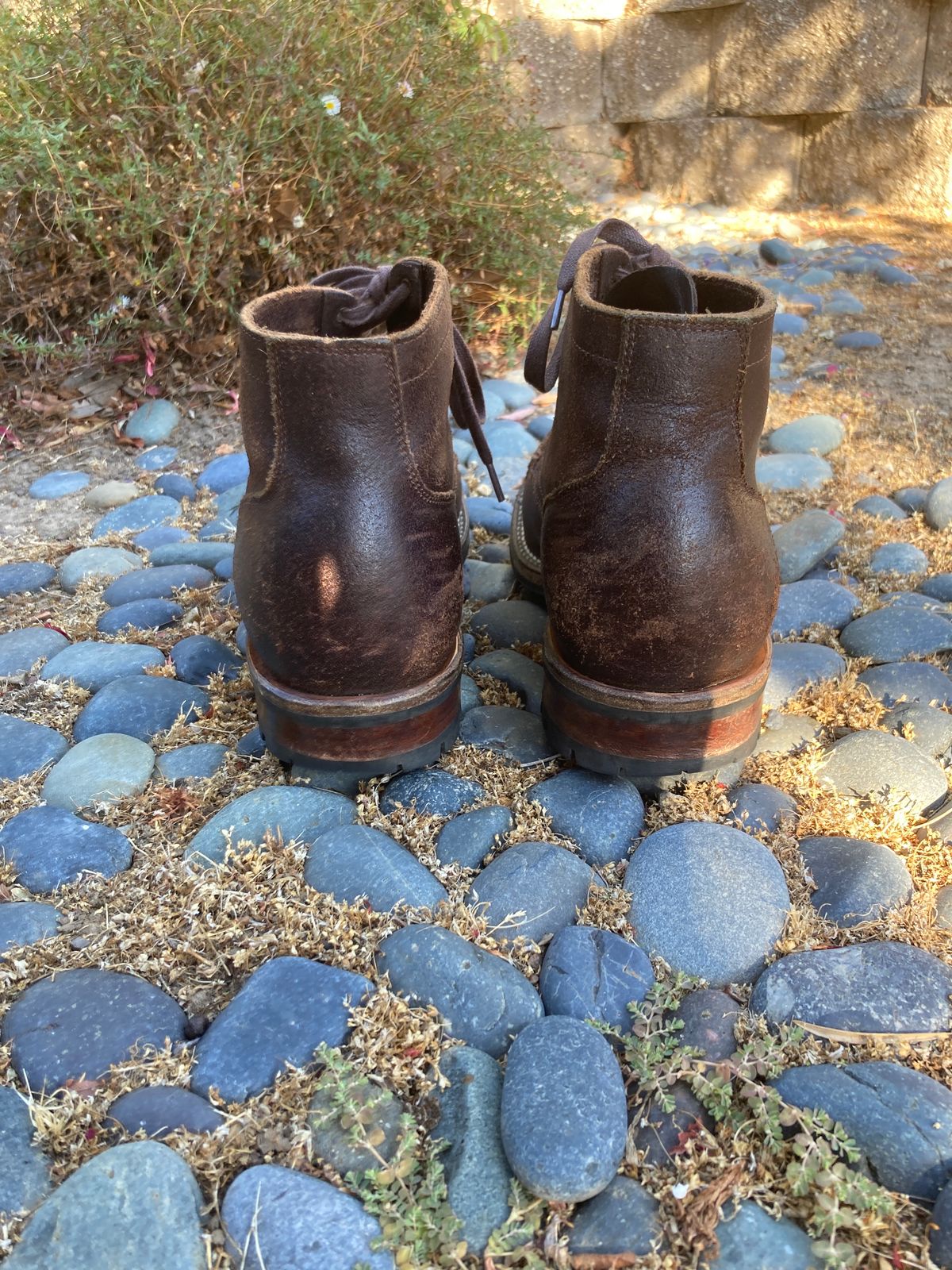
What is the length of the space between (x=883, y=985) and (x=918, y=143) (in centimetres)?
590

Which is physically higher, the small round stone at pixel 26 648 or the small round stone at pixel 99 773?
the small round stone at pixel 99 773

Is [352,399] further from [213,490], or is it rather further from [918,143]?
[918,143]

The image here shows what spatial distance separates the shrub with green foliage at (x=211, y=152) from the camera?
306 cm

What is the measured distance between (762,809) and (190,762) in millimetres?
985

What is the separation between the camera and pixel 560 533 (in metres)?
1.63

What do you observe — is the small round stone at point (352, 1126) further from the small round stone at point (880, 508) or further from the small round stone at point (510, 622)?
the small round stone at point (880, 508)

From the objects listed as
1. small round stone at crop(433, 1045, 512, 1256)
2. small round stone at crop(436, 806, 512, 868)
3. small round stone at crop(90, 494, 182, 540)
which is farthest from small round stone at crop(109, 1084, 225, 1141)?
small round stone at crop(90, 494, 182, 540)

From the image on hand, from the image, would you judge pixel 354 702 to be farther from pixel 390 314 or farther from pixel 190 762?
pixel 390 314

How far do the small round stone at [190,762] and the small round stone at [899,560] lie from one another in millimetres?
1612

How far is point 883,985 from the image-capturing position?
1357 millimetres

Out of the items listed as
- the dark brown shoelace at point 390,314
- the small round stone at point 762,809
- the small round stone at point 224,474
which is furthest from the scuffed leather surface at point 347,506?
the small round stone at point 224,474

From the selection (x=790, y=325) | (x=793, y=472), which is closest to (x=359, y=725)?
(x=793, y=472)

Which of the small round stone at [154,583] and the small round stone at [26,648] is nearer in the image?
the small round stone at [26,648]

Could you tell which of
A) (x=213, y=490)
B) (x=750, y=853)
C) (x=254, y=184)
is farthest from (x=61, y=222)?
(x=750, y=853)
